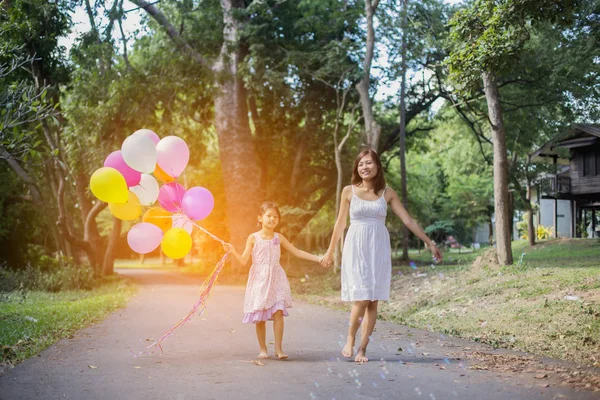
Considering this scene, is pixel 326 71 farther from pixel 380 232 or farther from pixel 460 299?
pixel 380 232

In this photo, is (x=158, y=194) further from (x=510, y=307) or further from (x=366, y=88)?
(x=366, y=88)

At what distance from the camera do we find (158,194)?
8.55 m

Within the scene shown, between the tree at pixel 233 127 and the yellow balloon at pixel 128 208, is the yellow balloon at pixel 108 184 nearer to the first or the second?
the yellow balloon at pixel 128 208

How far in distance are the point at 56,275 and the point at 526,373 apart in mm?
17090

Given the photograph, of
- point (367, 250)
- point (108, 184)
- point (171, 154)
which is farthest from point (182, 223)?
point (367, 250)

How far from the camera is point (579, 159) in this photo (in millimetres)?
33594

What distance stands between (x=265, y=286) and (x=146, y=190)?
3211 mm

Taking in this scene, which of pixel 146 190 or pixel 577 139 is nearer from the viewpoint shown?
pixel 146 190

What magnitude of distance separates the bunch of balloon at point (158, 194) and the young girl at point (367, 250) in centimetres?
224

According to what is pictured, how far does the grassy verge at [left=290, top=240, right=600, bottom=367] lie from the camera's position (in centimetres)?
778

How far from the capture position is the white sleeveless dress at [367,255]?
6.61 metres

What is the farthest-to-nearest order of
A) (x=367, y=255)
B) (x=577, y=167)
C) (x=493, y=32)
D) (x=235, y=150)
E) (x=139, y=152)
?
1. (x=577, y=167)
2. (x=235, y=150)
3. (x=493, y=32)
4. (x=139, y=152)
5. (x=367, y=255)

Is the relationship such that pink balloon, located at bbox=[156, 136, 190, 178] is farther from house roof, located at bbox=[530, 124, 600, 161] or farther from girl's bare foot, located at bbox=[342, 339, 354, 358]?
house roof, located at bbox=[530, 124, 600, 161]

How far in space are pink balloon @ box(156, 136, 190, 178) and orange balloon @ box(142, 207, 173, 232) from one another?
1.77 feet
